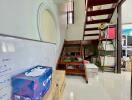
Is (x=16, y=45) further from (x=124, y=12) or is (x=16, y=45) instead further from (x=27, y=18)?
(x=124, y=12)

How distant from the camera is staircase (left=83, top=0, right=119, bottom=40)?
3388 mm

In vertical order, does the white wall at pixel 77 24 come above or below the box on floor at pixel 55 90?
above

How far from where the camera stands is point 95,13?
12.3ft

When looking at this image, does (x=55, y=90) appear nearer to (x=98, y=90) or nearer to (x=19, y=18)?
(x=19, y=18)

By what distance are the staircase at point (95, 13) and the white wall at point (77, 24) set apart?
8.4 inches

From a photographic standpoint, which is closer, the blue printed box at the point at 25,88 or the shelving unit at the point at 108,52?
the blue printed box at the point at 25,88

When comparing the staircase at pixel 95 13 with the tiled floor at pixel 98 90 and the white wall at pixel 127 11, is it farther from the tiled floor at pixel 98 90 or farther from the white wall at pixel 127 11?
the tiled floor at pixel 98 90

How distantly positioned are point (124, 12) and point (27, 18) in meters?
4.82

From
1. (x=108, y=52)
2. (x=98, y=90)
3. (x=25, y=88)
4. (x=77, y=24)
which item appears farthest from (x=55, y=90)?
(x=77, y=24)

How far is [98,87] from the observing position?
257 centimetres

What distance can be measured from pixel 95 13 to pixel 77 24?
0.92 metres

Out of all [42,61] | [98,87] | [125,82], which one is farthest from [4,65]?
[125,82]

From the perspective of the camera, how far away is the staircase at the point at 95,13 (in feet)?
11.1

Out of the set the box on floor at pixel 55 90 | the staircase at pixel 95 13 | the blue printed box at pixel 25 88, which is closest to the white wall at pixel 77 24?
the staircase at pixel 95 13
